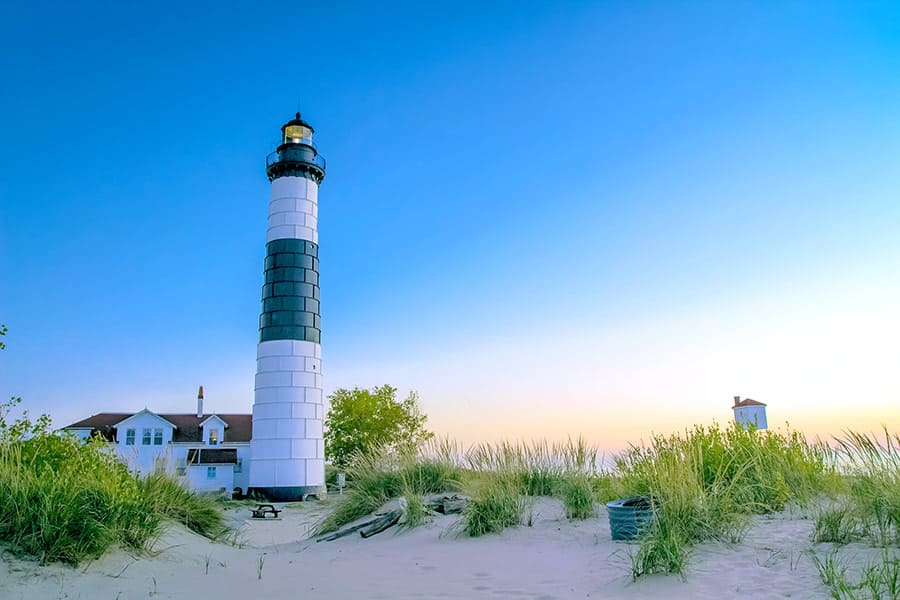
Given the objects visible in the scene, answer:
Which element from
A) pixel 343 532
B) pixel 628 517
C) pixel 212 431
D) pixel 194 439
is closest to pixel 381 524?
pixel 343 532

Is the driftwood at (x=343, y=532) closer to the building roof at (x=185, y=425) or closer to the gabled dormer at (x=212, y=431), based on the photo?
the building roof at (x=185, y=425)

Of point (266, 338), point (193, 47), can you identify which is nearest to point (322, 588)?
point (193, 47)

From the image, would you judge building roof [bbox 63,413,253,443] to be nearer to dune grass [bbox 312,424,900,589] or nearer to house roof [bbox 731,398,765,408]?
dune grass [bbox 312,424,900,589]

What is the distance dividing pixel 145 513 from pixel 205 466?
27336 millimetres

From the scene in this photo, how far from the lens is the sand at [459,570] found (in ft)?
17.6

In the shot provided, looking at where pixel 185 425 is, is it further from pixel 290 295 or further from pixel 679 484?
pixel 679 484

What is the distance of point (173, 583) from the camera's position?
20.6 feet

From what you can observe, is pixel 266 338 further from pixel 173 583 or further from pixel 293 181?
pixel 173 583

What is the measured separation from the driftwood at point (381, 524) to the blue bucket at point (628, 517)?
144 inches

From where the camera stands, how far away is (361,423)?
126 ft

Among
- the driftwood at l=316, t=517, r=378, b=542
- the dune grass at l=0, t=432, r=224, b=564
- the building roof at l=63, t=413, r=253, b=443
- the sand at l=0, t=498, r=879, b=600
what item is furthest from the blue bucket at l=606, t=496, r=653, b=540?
the building roof at l=63, t=413, r=253, b=443

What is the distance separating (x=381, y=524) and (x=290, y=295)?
15.6m

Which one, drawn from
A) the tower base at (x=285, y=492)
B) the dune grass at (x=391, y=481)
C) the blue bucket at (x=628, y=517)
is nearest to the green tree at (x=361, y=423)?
the tower base at (x=285, y=492)

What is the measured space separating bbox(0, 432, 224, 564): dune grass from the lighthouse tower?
590 inches
